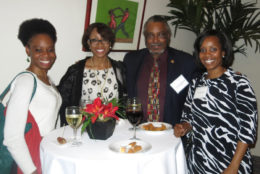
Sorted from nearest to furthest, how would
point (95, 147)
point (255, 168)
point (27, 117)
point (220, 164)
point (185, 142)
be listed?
1. point (95, 147)
2. point (27, 117)
3. point (220, 164)
4. point (185, 142)
5. point (255, 168)

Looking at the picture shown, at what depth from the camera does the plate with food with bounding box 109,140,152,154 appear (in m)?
1.52

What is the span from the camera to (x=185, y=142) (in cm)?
266

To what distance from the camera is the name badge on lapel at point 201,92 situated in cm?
200

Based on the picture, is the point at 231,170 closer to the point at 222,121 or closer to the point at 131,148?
the point at 222,121

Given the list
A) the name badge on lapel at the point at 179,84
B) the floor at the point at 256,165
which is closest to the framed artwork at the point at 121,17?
the name badge on lapel at the point at 179,84

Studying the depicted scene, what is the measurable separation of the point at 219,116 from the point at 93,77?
129cm

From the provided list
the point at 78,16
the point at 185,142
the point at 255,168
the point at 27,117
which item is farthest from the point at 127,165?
the point at 255,168

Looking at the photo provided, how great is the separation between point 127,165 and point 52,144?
541 mm

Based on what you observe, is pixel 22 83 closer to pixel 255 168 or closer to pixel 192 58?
pixel 192 58

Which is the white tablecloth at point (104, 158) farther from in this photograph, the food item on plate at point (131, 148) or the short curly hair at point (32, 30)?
the short curly hair at point (32, 30)

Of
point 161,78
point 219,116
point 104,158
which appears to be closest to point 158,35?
point 161,78

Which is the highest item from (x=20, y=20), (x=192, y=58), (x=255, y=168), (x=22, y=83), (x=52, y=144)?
(x=20, y=20)

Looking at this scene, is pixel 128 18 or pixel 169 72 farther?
pixel 128 18

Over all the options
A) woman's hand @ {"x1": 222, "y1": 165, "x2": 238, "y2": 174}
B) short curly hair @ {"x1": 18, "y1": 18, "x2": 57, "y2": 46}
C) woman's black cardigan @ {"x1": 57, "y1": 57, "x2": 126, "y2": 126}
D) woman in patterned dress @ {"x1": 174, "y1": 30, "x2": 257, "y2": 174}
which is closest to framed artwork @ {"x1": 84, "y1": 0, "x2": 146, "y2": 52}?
woman's black cardigan @ {"x1": 57, "y1": 57, "x2": 126, "y2": 126}
